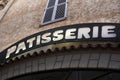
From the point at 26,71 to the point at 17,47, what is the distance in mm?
1023

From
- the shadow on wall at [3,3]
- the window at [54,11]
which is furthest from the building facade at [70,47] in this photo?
the shadow on wall at [3,3]

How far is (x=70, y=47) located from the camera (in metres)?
9.48

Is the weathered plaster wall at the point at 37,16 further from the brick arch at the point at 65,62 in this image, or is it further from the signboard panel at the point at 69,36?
the brick arch at the point at 65,62

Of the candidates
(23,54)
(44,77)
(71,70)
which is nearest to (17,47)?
→ (23,54)

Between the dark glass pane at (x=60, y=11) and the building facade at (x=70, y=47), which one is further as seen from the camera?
the dark glass pane at (x=60, y=11)

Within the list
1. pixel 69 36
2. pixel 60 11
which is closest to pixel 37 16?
pixel 60 11

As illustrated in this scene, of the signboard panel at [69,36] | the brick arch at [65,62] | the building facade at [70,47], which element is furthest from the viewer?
the signboard panel at [69,36]

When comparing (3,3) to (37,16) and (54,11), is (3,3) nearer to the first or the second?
(37,16)

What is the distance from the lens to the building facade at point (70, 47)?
9125 millimetres

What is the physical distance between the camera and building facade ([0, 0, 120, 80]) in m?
9.12

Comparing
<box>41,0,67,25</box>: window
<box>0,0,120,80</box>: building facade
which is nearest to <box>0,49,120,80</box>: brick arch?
<box>0,0,120,80</box>: building facade

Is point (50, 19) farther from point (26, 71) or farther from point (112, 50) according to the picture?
point (112, 50)

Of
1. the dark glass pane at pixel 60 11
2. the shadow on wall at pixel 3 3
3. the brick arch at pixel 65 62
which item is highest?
the dark glass pane at pixel 60 11

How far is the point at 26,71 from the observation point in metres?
10.1
